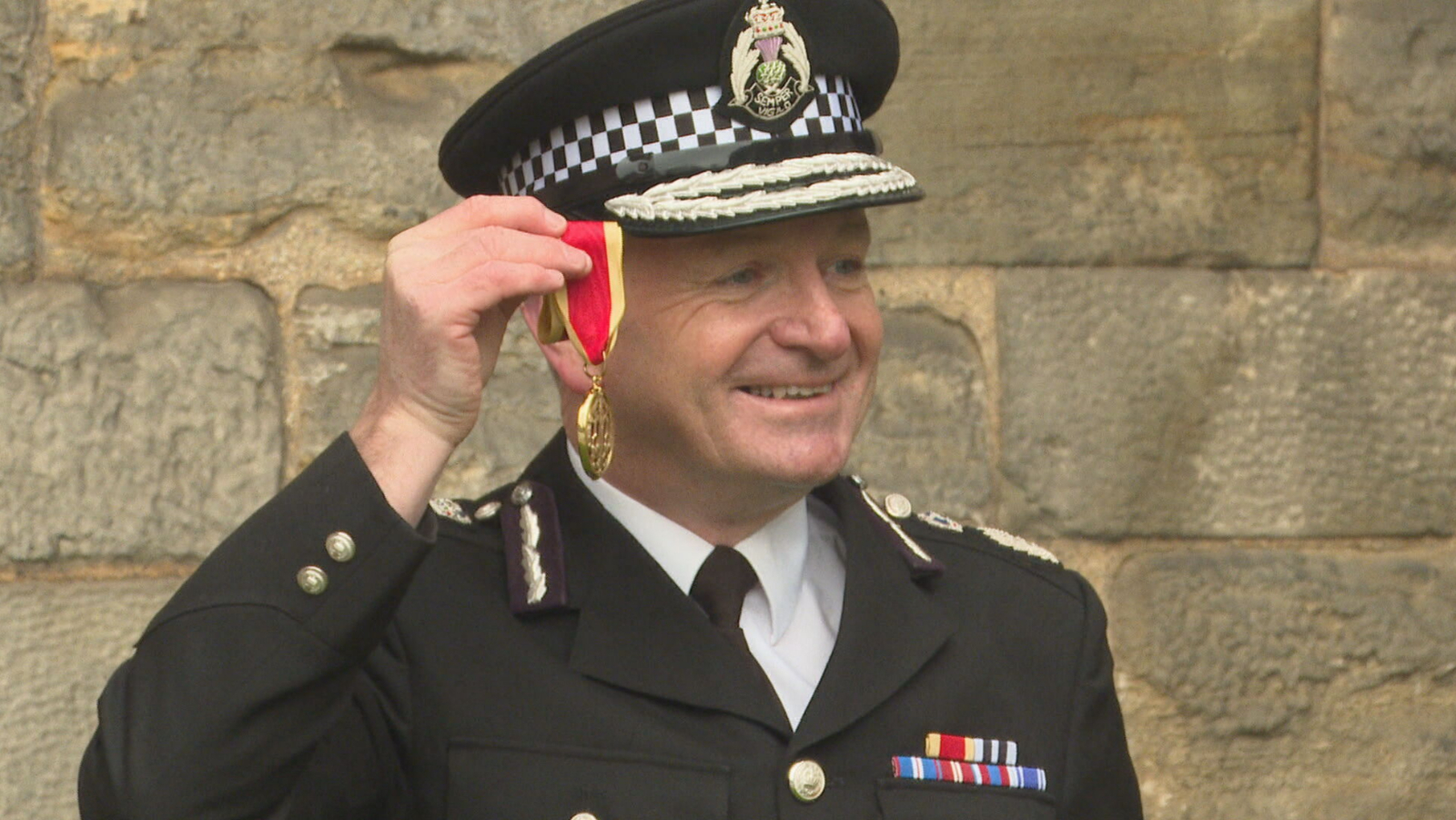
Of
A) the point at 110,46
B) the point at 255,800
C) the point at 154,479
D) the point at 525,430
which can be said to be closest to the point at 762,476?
the point at 255,800

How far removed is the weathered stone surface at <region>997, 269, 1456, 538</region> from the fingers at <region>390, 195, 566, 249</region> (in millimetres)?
1357

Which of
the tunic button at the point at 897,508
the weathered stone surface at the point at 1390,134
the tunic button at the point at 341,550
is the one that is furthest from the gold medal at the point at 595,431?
the weathered stone surface at the point at 1390,134

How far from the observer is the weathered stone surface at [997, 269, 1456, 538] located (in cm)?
311

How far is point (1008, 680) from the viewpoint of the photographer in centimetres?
223

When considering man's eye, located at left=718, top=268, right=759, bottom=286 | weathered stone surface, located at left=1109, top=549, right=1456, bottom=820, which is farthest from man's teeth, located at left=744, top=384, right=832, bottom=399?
weathered stone surface, located at left=1109, top=549, right=1456, bottom=820

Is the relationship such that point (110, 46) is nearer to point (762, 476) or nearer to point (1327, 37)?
point (762, 476)

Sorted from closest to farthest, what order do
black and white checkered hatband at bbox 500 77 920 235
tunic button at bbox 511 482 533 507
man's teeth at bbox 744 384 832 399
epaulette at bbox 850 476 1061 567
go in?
black and white checkered hatband at bbox 500 77 920 235
man's teeth at bbox 744 384 832 399
tunic button at bbox 511 482 533 507
epaulette at bbox 850 476 1061 567

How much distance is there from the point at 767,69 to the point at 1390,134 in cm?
145

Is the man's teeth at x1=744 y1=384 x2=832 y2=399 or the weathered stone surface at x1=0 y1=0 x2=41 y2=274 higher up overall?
the weathered stone surface at x1=0 y1=0 x2=41 y2=274

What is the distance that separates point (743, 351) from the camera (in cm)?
205

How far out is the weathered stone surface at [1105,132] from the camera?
10.2 feet

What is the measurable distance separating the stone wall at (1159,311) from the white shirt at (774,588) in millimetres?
851

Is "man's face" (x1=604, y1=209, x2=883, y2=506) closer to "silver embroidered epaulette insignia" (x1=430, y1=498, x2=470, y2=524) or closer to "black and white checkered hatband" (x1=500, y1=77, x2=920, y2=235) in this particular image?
"black and white checkered hatband" (x1=500, y1=77, x2=920, y2=235)

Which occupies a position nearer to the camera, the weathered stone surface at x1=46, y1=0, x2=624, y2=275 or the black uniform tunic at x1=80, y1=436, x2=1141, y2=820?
the black uniform tunic at x1=80, y1=436, x2=1141, y2=820
